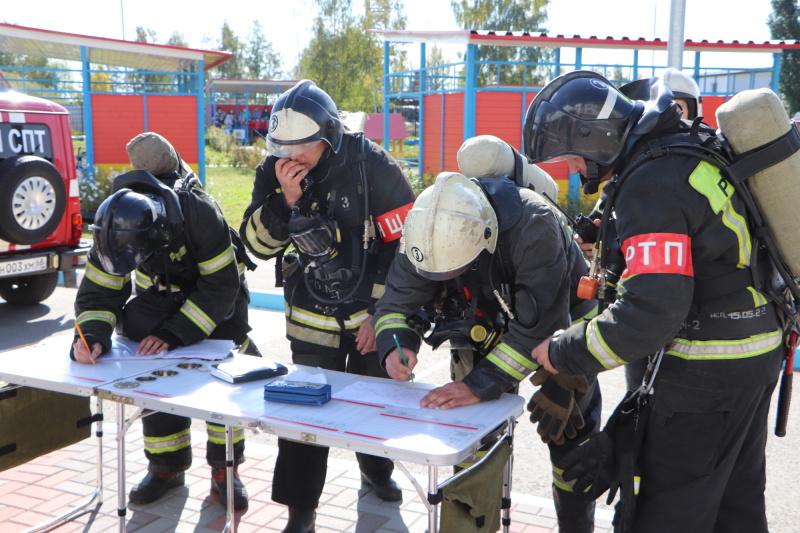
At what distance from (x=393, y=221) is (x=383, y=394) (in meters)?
0.90

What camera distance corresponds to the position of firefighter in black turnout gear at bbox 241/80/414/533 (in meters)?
3.26

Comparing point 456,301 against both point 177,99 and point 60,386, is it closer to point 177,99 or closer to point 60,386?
point 60,386

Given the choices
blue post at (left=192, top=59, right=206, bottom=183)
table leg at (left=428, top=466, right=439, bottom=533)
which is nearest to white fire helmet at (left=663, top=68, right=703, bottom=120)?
table leg at (left=428, top=466, right=439, bottom=533)

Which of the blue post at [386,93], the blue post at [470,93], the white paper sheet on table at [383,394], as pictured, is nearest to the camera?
the white paper sheet on table at [383,394]

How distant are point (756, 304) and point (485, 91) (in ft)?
37.3

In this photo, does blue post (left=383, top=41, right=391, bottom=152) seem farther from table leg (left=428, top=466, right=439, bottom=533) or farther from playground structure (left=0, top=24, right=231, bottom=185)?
table leg (left=428, top=466, right=439, bottom=533)

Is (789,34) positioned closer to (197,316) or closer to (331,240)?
(331,240)

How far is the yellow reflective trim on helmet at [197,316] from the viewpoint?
3434 mm

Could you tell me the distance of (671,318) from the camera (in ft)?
7.00

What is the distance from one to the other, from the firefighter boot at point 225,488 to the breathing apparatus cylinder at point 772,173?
2.65m

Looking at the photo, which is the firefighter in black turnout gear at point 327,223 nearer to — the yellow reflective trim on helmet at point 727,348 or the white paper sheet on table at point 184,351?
the white paper sheet on table at point 184,351

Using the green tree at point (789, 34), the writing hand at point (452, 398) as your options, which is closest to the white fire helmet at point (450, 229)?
the writing hand at point (452, 398)

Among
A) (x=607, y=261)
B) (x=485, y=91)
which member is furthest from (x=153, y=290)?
(x=485, y=91)

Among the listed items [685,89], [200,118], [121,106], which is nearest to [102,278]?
[685,89]
